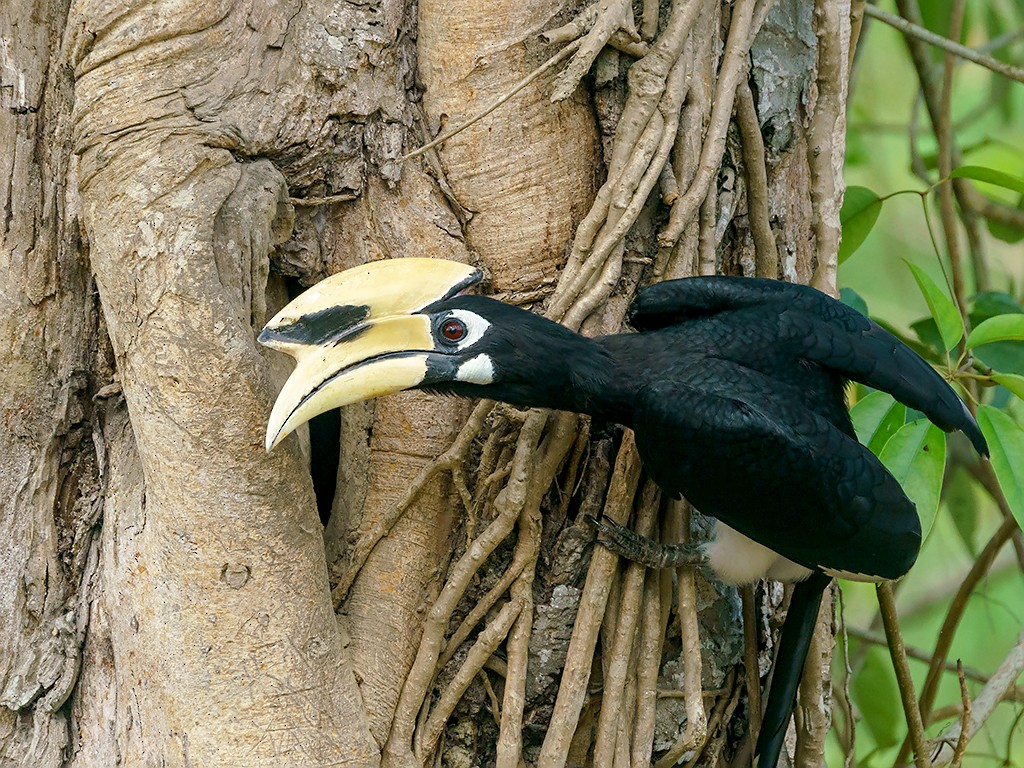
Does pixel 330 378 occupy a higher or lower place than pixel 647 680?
higher

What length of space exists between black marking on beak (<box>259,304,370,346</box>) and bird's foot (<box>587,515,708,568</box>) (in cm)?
53

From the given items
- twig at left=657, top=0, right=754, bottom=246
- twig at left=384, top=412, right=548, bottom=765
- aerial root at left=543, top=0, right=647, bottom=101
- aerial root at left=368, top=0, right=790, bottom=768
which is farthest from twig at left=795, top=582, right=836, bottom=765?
aerial root at left=543, top=0, right=647, bottom=101

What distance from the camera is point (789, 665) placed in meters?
1.79

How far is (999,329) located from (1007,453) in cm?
22

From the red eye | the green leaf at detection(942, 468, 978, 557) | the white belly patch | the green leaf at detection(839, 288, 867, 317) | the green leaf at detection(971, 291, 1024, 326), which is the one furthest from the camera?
the green leaf at detection(942, 468, 978, 557)

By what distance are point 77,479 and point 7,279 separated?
36 cm

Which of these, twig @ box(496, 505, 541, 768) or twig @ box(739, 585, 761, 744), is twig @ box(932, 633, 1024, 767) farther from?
twig @ box(496, 505, 541, 768)

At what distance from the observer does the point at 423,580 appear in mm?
1748

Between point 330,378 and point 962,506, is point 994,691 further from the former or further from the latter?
point 330,378

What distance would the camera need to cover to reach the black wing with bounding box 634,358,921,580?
1.51 metres

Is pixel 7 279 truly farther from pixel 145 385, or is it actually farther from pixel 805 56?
pixel 805 56

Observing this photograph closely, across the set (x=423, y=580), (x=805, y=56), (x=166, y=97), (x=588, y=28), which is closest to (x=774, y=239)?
(x=805, y=56)

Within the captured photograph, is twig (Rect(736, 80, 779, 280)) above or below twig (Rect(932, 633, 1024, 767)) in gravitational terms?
above

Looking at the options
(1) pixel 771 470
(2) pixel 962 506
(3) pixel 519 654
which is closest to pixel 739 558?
(1) pixel 771 470
